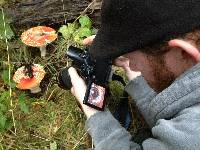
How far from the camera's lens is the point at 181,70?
2.00m

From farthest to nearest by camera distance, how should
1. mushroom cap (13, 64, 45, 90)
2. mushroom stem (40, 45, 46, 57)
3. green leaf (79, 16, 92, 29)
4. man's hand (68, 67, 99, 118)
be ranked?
green leaf (79, 16, 92, 29)
mushroom stem (40, 45, 46, 57)
mushroom cap (13, 64, 45, 90)
man's hand (68, 67, 99, 118)

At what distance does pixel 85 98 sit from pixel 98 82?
0.13m

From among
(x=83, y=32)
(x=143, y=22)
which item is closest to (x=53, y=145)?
(x=83, y=32)

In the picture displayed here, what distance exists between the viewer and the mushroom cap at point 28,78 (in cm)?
308

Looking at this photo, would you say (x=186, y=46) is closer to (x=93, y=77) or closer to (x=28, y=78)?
(x=93, y=77)

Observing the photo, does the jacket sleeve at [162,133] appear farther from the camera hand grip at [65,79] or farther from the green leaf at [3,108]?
the green leaf at [3,108]

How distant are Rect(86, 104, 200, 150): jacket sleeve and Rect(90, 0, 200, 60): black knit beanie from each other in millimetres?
349

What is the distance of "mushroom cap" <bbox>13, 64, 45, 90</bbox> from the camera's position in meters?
3.08

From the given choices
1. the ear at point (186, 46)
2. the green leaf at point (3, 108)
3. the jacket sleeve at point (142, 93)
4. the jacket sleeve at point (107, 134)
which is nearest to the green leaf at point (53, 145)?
the green leaf at point (3, 108)

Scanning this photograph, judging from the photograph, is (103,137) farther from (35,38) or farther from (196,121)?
(35,38)

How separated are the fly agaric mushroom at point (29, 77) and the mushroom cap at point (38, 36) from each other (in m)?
0.21

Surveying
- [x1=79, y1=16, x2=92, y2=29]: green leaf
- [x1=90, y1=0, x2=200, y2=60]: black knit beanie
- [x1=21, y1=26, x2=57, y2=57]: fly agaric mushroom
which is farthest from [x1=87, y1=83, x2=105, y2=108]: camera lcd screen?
[x1=79, y1=16, x2=92, y2=29]: green leaf

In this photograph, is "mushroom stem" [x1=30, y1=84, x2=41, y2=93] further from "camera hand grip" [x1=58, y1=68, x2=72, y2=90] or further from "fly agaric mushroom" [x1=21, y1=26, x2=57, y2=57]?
"camera hand grip" [x1=58, y1=68, x2=72, y2=90]

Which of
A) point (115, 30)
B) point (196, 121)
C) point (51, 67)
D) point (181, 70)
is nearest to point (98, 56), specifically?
point (115, 30)
